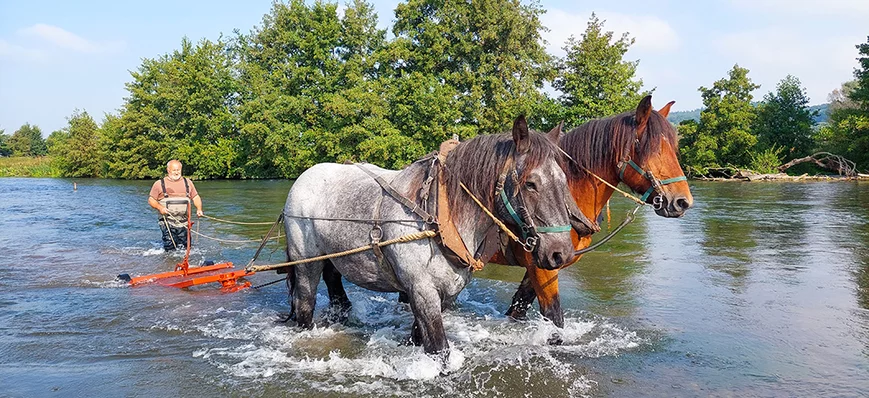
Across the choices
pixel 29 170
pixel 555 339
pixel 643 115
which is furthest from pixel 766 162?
pixel 29 170

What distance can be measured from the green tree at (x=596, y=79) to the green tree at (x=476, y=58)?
187 cm

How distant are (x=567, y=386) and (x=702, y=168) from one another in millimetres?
36689

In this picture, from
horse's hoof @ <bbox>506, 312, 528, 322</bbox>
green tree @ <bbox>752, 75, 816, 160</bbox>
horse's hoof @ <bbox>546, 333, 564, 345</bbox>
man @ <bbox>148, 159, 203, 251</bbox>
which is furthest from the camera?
green tree @ <bbox>752, 75, 816, 160</bbox>

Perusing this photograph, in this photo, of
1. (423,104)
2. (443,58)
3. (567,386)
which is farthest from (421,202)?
(443,58)

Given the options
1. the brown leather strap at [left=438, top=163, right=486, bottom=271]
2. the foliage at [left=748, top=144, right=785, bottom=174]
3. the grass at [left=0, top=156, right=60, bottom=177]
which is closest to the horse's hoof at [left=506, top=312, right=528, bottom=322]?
the brown leather strap at [left=438, top=163, right=486, bottom=271]

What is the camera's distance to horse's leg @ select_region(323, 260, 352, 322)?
5.79 meters

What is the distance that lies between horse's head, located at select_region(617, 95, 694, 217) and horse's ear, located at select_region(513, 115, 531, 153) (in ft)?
4.87

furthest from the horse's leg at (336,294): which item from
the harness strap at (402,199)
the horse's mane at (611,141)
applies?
the horse's mane at (611,141)

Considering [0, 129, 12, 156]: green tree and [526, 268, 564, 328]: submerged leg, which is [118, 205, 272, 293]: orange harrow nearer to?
[526, 268, 564, 328]: submerged leg

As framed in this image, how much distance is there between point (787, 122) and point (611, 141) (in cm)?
4347

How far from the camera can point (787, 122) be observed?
4062 centimetres

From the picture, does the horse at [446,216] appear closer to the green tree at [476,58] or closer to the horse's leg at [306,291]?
the horse's leg at [306,291]

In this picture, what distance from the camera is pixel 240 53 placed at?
45.2 meters

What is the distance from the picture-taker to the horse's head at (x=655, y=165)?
14.8 feet
